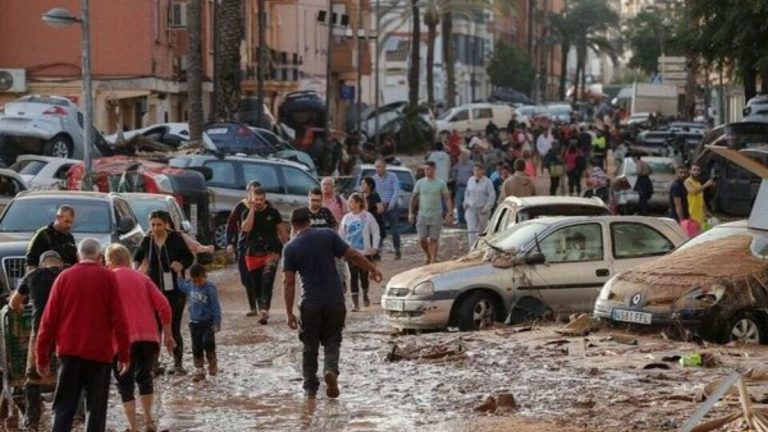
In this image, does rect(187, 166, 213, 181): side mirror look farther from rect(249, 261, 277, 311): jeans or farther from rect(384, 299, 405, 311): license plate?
rect(384, 299, 405, 311): license plate

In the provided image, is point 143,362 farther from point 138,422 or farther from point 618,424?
point 618,424

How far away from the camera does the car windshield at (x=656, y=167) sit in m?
41.4

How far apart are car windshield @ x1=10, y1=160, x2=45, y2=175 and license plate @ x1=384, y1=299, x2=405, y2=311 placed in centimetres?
1550

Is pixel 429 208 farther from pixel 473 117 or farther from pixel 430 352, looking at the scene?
pixel 473 117

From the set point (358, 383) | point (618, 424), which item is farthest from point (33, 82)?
point (618, 424)

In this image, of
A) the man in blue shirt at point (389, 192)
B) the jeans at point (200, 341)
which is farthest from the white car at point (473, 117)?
the jeans at point (200, 341)

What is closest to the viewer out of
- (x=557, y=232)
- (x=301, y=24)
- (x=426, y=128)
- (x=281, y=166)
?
Result: (x=557, y=232)

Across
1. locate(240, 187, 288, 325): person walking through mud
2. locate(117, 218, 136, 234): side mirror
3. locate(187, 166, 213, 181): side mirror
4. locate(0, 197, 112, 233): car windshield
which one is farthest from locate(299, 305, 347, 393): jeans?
locate(187, 166, 213, 181): side mirror

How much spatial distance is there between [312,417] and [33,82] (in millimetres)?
39085

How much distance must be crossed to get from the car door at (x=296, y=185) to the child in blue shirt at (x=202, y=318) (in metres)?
16.5

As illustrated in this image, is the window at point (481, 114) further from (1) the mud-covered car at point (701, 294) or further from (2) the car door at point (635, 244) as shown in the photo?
(1) the mud-covered car at point (701, 294)

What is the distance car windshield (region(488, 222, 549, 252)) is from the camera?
21562mm

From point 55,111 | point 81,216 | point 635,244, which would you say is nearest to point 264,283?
point 81,216

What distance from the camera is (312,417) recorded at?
14.8 meters
